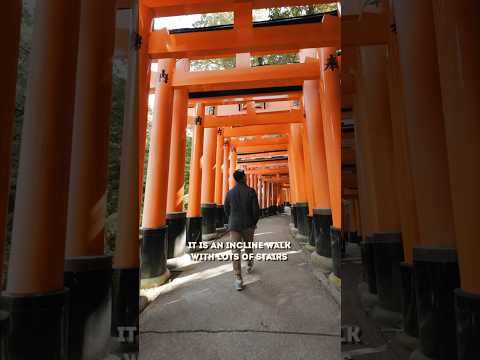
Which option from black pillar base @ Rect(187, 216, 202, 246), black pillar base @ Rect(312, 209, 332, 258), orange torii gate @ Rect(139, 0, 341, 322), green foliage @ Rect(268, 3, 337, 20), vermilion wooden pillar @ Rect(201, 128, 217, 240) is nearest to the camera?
orange torii gate @ Rect(139, 0, 341, 322)

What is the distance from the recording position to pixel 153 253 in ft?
4.05

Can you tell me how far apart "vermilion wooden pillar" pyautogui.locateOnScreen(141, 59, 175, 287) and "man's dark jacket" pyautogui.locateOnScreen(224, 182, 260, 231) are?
2.20 ft

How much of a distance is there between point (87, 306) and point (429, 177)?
41.5 inches

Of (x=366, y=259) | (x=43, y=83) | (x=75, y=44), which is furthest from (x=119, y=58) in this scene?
(x=366, y=259)

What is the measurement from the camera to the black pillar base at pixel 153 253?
121cm

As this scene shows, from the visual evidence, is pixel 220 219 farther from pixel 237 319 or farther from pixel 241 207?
pixel 237 319

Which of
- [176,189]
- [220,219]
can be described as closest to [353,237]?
[176,189]

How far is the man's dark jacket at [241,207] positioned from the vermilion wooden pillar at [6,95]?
1248mm

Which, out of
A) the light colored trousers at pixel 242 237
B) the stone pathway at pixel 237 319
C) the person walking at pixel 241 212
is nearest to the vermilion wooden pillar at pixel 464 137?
the stone pathway at pixel 237 319

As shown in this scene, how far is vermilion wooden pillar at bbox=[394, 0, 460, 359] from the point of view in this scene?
2.42 feet

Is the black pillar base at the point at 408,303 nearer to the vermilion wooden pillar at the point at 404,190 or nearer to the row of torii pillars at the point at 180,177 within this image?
the vermilion wooden pillar at the point at 404,190

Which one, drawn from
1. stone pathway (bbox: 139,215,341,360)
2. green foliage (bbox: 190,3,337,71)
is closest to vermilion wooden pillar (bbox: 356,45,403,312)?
stone pathway (bbox: 139,215,341,360)

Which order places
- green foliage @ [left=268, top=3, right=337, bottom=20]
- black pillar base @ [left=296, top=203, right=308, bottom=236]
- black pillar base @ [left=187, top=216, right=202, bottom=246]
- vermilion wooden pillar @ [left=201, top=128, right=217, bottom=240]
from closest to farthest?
black pillar base @ [left=187, top=216, right=202, bottom=246] < vermilion wooden pillar @ [left=201, top=128, right=217, bottom=240] < black pillar base @ [left=296, top=203, right=308, bottom=236] < green foliage @ [left=268, top=3, right=337, bottom=20]

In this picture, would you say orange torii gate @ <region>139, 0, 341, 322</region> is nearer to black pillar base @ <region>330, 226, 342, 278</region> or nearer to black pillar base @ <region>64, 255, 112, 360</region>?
black pillar base @ <region>330, 226, 342, 278</region>
